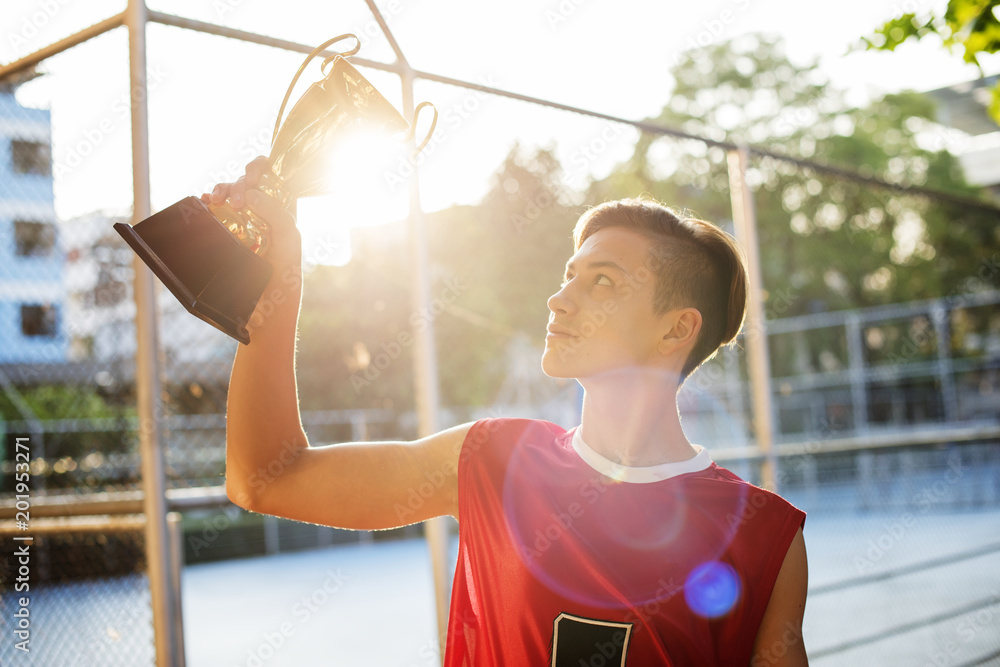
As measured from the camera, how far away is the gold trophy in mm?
1109

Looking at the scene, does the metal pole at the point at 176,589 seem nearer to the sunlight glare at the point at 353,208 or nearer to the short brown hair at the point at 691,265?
the sunlight glare at the point at 353,208

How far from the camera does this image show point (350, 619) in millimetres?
6316

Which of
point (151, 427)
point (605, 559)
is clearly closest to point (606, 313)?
point (605, 559)

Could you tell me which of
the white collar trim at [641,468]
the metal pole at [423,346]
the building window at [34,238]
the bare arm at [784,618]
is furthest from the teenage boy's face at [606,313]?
the building window at [34,238]

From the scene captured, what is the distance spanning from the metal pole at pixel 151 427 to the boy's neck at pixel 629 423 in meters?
1.07

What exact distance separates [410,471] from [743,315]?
0.72m

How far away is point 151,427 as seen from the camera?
1.87 m

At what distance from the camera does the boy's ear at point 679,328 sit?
1459mm

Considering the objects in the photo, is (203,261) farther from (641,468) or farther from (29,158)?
(29,158)

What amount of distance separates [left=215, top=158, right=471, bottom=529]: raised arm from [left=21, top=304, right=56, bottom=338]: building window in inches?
114

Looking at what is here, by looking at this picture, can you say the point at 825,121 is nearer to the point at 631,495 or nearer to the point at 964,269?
the point at 964,269

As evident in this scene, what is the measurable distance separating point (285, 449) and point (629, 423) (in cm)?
60

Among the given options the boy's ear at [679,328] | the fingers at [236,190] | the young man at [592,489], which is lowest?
the young man at [592,489]

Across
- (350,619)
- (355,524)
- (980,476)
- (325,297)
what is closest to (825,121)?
(980,476)
